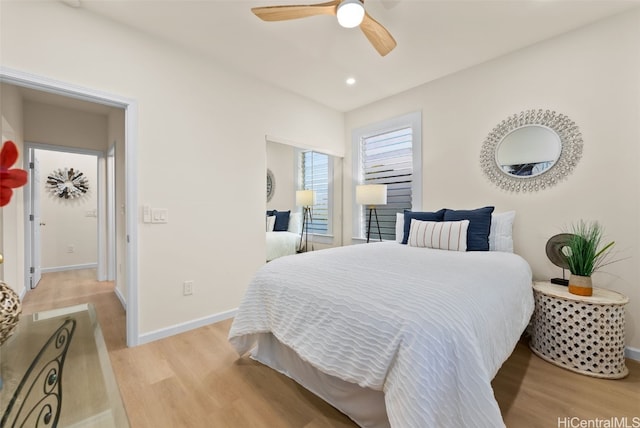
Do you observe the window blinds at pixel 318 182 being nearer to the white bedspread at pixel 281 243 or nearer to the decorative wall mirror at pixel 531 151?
the white bedspread at pixel 281 243

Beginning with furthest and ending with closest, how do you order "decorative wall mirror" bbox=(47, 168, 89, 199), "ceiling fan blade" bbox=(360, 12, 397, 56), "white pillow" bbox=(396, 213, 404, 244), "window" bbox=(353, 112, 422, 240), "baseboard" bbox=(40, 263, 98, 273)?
"decorative wall mirror" bbox=(47, 168, 89, 199) → "baseboard" bbox=(40, 263, 98, 273) → "window" bbox=(353, 112, 422, 240) → "white pillow" bbox=(396, 213, 404, 244) → "ceiling fan blade" bbox=(360, 12, 397, 56)

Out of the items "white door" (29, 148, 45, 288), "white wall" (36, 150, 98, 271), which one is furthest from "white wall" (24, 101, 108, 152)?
"white wall" (36, 150, 98, 271)

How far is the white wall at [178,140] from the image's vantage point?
1.91m

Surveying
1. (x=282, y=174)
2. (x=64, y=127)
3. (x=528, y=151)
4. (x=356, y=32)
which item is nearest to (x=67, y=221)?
(x=64, y=127)

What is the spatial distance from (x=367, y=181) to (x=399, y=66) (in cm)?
153

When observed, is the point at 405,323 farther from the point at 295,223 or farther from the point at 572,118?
the point at 295,223

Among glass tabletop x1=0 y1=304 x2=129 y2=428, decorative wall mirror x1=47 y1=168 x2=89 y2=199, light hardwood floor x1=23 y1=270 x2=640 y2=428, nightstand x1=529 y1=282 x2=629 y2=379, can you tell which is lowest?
light hardwood floor x1=23 y1=270 x2=640 y2=428

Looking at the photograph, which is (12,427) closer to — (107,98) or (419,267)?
(419,267)

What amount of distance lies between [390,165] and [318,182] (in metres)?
1.01

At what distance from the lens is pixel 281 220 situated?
3330 mm

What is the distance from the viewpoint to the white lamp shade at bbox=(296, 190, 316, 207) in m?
3.60

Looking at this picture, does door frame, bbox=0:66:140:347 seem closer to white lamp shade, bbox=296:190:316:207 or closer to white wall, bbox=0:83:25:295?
white wall, bbox=0:83:25:295

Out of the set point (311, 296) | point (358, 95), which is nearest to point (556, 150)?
point (358, 95)

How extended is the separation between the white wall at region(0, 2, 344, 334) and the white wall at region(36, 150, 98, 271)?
3813 mm
